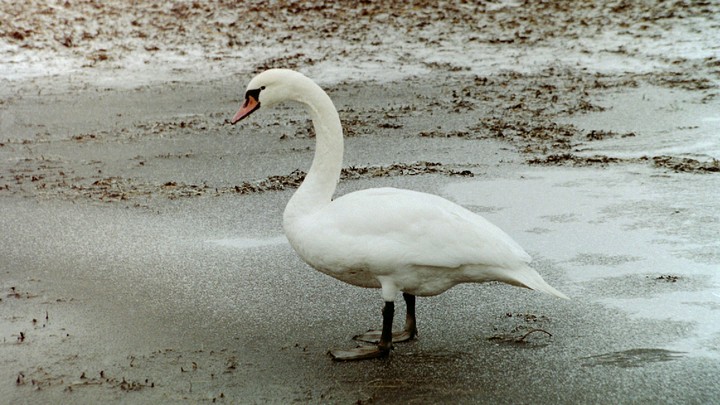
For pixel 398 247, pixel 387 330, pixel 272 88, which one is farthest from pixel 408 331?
pixel 272 88

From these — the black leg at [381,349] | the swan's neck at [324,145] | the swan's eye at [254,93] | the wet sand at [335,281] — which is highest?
the swan's eye at [254,93]

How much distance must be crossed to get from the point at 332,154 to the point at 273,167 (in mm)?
3639

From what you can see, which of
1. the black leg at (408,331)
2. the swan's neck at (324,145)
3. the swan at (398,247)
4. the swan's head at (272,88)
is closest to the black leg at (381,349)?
the swan at (398,247)

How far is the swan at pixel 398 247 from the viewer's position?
4809 millimetres

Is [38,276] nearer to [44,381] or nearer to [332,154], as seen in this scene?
[44,381]

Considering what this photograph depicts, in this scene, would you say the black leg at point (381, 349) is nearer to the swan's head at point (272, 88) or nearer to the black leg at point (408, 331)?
the black leg at point (408, 331)

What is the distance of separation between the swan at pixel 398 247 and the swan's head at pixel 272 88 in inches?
21.4

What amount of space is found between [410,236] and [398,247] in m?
0.09

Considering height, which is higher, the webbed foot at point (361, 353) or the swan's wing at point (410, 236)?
the swan's wing at point (410, 236)

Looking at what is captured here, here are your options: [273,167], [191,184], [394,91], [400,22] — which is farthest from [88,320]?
[400,22]

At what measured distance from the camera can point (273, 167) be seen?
8969 mm

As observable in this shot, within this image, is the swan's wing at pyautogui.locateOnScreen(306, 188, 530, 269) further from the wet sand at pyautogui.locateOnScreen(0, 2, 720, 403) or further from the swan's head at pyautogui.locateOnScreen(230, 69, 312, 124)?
the swan's head at pyautogui.locateOnScreen(230, 69, 312, 124)

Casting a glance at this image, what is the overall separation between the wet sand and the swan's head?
120cm

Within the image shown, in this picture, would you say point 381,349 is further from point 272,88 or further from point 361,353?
point 272,88
